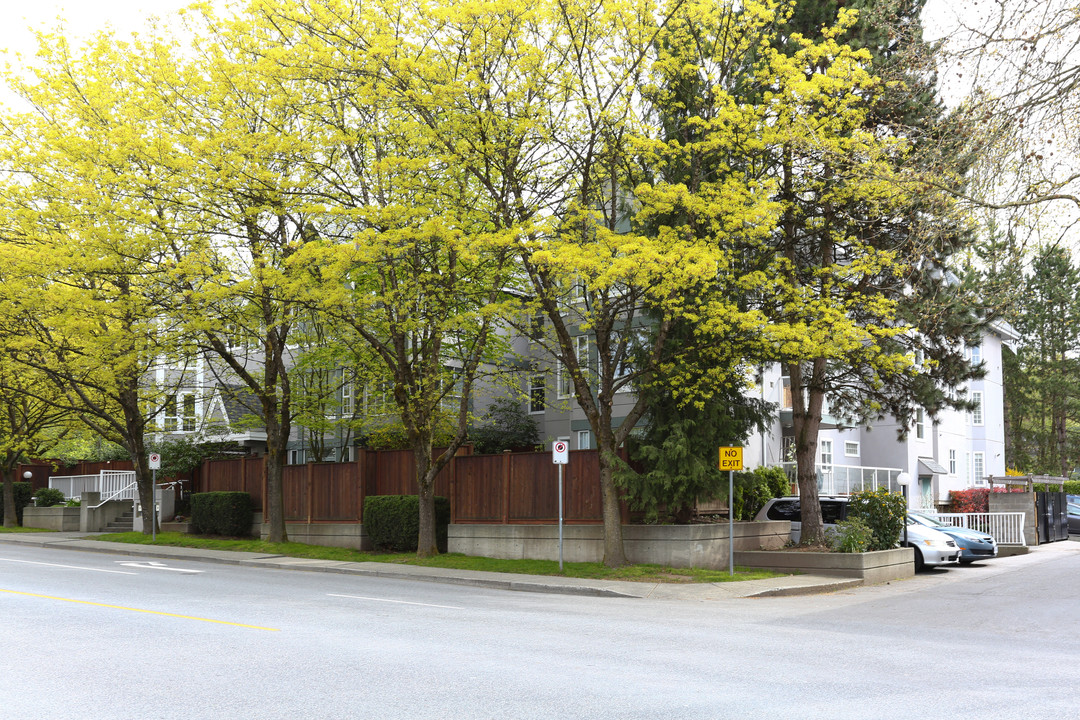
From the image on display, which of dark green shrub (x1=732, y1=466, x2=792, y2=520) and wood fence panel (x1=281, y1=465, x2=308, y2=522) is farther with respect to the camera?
wood fence panel (x1=281, y1=465, x2=308, y2=522)

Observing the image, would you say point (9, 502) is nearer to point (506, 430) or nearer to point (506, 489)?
point (506, 430)

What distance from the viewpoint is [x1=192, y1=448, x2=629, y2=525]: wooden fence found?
23094 millimetres

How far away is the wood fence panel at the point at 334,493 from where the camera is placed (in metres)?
28.4

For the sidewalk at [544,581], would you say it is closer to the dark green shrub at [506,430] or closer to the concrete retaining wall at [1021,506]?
the dark green shrub at [506,430]

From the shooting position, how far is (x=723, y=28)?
19906mm

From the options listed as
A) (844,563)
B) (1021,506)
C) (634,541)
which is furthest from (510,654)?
(1021,506)

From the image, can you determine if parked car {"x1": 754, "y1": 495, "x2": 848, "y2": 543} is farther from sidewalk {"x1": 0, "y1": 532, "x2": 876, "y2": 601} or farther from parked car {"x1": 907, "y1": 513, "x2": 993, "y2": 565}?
sidewalk {"x1": 0, "y1": 532, "x2": 876, "y2": 601}

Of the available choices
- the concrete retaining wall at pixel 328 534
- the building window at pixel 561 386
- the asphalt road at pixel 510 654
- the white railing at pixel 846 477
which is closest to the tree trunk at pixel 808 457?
the asphalt road at pixel 510 654

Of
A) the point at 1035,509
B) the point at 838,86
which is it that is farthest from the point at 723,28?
the point at 1035,509

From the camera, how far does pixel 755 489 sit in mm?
24734

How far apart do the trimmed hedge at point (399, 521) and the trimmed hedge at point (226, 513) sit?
6.43m

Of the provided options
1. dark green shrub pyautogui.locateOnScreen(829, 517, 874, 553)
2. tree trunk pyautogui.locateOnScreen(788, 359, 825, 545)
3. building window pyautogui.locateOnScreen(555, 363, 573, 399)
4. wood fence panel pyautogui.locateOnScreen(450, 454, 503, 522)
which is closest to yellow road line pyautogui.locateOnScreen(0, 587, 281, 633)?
wood fence panel pyautogui.locateOnScreen(450, 454, 503, 522)

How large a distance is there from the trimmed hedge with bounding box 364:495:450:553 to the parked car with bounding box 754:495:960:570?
326 inches

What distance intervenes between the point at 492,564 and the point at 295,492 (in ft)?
33.5
